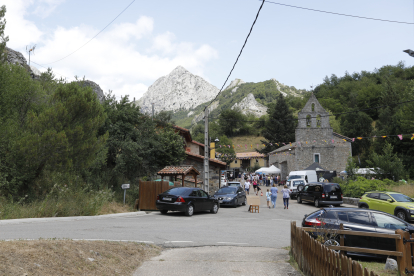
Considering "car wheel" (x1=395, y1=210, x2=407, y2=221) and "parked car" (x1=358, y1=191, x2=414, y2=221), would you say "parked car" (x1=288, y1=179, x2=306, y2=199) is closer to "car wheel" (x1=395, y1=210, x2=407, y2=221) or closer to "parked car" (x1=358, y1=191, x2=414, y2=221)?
"parked car" (x1=358, y1=191, x2=414, y2=221)

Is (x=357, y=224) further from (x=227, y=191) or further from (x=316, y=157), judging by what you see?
(x=316, y=157)

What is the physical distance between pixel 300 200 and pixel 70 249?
23.5m

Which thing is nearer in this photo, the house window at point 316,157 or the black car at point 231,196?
the black car at point 231,196

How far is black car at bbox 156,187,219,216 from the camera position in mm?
16766

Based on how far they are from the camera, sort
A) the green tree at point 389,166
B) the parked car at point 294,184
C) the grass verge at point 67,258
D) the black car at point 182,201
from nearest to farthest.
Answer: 1. the grass verge at point 67,258
2. the black car at point 182,201
3. the green tree at point 389,166
4. the parked car at point 294,184

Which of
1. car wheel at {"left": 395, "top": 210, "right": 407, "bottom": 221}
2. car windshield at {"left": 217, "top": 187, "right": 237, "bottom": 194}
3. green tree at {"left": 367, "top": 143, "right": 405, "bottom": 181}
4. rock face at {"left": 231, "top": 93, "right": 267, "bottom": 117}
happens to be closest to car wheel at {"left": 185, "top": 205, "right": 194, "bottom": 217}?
car windshield at {"left": 217, "top": 187, "right": 237, "bottom": 194}

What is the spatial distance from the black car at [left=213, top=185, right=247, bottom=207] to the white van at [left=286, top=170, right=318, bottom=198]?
8.08 metres

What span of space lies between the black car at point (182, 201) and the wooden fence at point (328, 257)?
9.70 m

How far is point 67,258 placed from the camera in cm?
578

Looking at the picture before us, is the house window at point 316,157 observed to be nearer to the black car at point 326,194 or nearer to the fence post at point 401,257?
the black car at point 326,194

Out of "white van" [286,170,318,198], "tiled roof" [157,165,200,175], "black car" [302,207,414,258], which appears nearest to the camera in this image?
"black car" [302,207,414,258]

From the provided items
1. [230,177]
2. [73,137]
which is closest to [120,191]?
[73,137]

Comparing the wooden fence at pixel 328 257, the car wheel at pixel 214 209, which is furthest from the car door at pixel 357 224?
the car wheel at pixel 214 209

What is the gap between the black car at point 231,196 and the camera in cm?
2348
